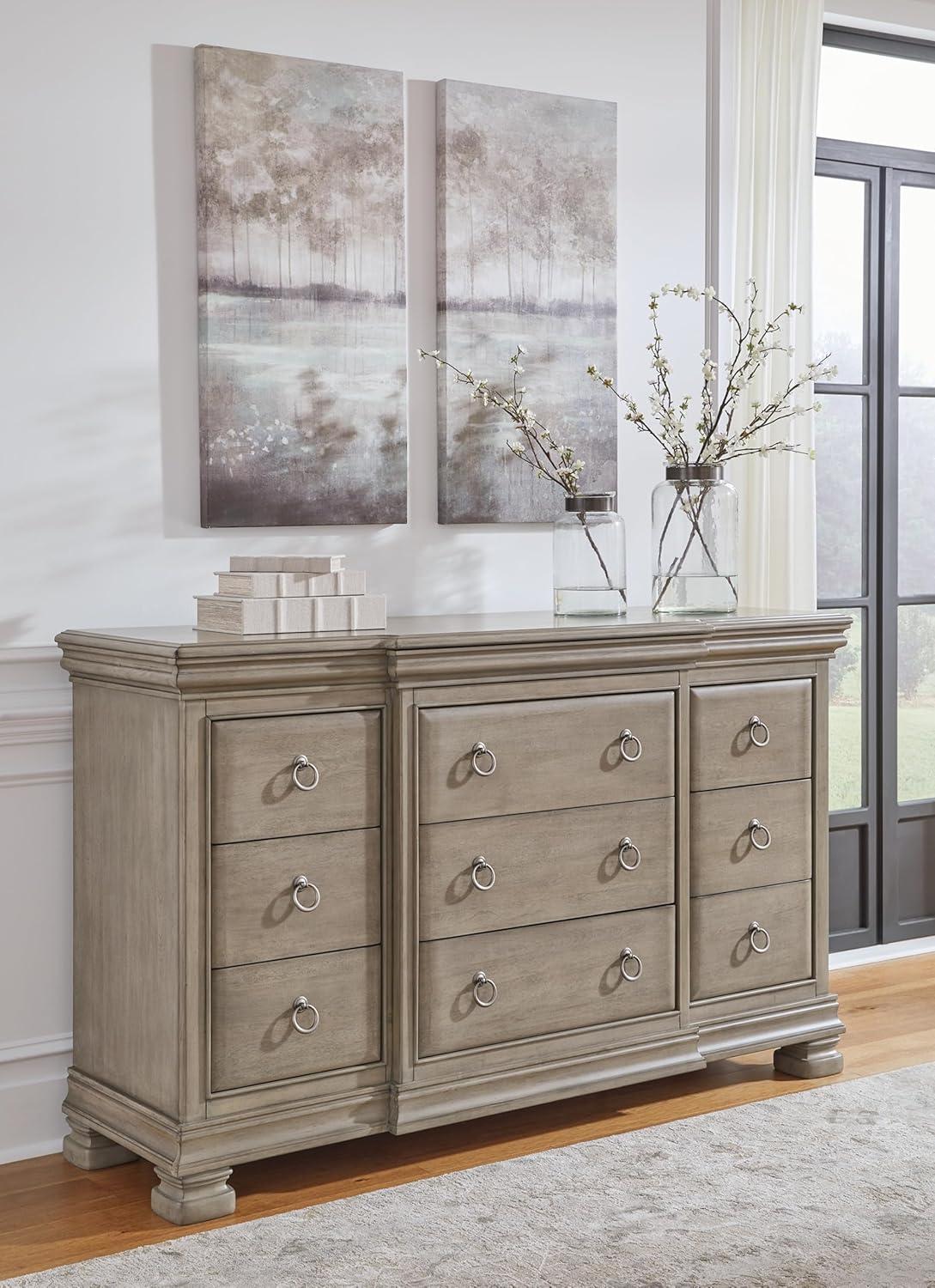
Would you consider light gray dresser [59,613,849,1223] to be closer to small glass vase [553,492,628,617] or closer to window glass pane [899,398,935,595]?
small glass vase [553,492,628,617]

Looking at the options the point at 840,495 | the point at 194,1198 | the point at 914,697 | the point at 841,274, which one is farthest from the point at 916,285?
the point at 194,1198

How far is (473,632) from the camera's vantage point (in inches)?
103

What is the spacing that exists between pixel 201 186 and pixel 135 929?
4.53 feet

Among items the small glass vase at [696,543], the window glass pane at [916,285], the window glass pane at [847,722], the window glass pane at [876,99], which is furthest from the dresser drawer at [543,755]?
the window glass pane at [876,99]

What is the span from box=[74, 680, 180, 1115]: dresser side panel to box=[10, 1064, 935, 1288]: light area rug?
291 millimetres

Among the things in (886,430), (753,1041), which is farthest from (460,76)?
(753,1041)

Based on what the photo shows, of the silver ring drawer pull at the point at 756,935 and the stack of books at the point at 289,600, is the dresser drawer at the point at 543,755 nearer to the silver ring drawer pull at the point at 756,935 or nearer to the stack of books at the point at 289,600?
the stack of books at the point at 289,600

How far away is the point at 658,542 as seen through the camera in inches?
127

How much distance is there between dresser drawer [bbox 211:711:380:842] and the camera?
2.41m

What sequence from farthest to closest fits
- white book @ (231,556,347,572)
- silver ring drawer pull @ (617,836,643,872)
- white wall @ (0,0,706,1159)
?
1. silver ring drawer pull @ (617,836,643,872)
2. white wall @ (0,0,706,1159)
3. white book @ (231,556,347,572)

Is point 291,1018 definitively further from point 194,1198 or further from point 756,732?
point 756,732

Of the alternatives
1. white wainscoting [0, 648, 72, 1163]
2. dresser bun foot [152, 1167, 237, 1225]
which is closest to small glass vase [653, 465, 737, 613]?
white wainscoting [0, 648, 72, 1163]

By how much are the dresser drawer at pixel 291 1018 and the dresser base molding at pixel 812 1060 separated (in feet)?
3.29

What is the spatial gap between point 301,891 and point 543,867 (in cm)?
47
